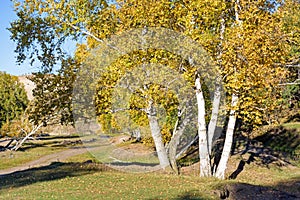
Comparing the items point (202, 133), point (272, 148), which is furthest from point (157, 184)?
point (272, 148)

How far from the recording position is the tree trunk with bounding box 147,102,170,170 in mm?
15966

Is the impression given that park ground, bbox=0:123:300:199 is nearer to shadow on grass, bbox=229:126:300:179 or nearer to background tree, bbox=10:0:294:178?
shadow on grass, bbox=229:126:300:179

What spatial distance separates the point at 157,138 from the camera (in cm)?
1645

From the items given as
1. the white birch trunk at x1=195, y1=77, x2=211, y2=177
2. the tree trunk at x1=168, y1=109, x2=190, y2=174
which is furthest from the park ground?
the tree trunk at x1=168, y1=109, x2=190, y2=174

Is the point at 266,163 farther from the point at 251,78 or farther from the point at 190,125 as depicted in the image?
the point at 251,78

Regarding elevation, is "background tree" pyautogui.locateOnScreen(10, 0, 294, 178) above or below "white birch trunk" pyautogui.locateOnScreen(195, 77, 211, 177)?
above

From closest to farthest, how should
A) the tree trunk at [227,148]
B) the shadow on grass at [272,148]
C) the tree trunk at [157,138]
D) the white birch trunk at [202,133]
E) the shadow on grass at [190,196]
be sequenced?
the shadow on grass at [190,196] → the white birch trunk at [202,133] → the tree trunk at [227,148] → the tree trunk at [157,138] → the shadow on grass at [272,148]

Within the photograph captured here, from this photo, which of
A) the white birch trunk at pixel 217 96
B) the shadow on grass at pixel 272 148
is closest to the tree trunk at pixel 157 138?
the white birch trunk at pixel 217 96

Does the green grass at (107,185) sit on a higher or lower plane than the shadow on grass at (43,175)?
lower

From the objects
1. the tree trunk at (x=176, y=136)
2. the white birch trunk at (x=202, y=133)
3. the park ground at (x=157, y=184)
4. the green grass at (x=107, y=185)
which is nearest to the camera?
the green grass at (x=107, y=185)

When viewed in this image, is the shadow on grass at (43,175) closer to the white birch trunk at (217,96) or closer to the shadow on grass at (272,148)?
the white birch trunk at (217,96)

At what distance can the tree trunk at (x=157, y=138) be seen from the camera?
15966 millimetres

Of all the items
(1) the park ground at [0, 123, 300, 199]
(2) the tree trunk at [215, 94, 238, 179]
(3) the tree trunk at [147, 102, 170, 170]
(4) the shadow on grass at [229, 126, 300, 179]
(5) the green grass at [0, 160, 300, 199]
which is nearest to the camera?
(5) the green grass at [0, 160, 300, 199]

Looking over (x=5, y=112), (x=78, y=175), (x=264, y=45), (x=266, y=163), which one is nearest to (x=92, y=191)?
(x=78, y=175)
